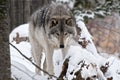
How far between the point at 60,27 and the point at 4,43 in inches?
115

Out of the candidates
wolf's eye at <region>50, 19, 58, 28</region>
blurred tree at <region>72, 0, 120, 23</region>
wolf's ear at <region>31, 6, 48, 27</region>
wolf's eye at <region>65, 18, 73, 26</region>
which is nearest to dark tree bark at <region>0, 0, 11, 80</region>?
wolf's eye at <region>50, 19, 58, 28</region>

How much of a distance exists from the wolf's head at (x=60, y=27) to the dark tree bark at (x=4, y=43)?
2640mm

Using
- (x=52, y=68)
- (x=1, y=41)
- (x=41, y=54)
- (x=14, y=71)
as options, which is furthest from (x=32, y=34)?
(x=1, y=41)

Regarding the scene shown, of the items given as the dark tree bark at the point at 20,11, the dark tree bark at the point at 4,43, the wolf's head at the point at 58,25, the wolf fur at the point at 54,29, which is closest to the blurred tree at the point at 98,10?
the dark tree bark at the point at 20,11

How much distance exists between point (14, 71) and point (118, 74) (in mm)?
1647

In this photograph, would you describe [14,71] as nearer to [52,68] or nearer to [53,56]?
[52,68]

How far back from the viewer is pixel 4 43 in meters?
4.23

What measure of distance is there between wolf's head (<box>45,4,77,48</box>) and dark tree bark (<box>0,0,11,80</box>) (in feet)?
8.66

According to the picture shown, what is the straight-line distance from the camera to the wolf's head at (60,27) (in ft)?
22.9

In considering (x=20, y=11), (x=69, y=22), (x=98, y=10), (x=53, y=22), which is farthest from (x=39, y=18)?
(x=20, y=11)

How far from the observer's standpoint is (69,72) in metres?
4.98

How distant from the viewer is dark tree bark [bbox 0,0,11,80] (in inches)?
164

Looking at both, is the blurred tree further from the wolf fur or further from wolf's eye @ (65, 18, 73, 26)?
wolf's eye @ (65, 18, 73, 26)

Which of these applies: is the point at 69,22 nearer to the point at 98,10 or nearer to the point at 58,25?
the point at 58,25
